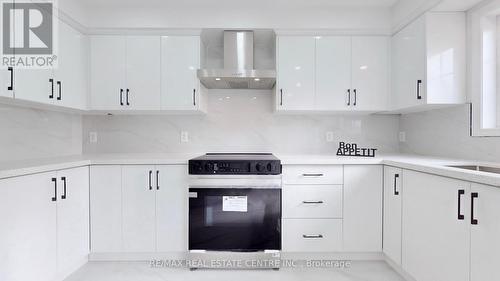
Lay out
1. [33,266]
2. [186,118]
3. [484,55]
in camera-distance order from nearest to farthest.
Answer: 1. [33,266]
2. [484,55]
3. [186,118]

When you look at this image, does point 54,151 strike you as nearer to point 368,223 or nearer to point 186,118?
point 186,118

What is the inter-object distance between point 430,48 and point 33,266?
317 centimetres

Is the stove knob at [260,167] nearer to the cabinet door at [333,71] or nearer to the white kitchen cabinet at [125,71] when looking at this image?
the cabinet door at [333,71]

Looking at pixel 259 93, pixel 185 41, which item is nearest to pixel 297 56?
pixel 259 93

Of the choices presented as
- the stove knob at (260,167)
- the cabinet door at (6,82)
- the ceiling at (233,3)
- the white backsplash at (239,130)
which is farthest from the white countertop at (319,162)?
the ceiling at (233,3)

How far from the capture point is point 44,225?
180 centimetres

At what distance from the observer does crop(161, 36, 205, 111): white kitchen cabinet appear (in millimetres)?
2564

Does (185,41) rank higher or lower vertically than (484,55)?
higher

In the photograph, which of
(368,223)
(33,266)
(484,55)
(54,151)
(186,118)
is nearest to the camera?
(33,266)

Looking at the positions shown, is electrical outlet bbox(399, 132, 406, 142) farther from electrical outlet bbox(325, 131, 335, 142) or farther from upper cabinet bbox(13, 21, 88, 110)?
upper cabinet bbox(13, 21, 88, 110)

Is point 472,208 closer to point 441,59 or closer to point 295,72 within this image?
point 441,59

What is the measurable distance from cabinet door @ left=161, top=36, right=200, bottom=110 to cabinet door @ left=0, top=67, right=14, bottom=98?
3.58ft

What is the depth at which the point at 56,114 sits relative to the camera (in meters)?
2.59

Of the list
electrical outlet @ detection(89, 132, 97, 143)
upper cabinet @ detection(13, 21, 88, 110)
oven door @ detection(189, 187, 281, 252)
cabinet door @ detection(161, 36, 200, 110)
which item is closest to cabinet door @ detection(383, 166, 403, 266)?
oven door @ detection(189, 187, 281, 252)
